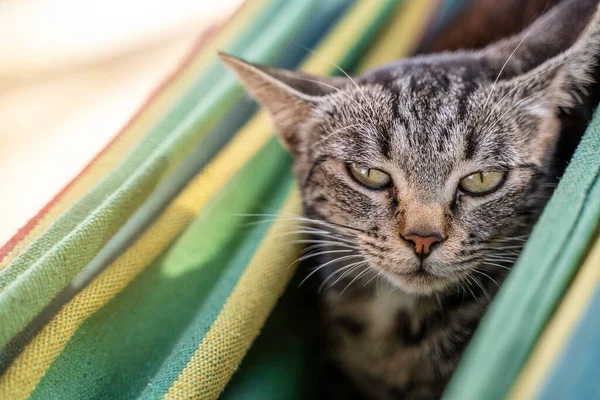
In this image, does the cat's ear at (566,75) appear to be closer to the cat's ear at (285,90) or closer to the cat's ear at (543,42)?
the cat's ear at (543,42)

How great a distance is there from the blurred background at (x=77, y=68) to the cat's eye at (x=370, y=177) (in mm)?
516

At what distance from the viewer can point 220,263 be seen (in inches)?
43.4

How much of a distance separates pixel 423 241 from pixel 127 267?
0.52 meters

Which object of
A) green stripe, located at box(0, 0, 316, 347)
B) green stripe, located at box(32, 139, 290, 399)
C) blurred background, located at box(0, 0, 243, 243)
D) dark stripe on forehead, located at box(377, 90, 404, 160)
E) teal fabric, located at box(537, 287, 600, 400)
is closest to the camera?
teal fabric, located at box(537, 287, 600, 400)

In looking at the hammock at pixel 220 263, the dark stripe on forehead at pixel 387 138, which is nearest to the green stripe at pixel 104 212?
the hammock at pixel 220 263

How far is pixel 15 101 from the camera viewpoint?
1310mm

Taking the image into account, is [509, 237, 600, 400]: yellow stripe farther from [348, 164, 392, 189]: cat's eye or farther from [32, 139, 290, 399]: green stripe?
[32, 139, 290, 399]: green stripe

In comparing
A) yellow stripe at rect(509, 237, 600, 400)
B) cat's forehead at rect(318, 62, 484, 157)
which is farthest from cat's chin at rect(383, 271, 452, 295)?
yellow stripe at rect(509, 237, 600, 400)

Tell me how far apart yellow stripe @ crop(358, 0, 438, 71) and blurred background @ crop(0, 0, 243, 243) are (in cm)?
44

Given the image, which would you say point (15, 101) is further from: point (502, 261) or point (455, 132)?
point (502, 261)

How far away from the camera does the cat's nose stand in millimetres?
880

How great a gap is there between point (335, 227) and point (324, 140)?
178 millimetres

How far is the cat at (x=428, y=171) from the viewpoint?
3.00ft

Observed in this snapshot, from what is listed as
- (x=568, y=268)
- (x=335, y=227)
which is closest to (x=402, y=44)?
(x=335, y=227)
